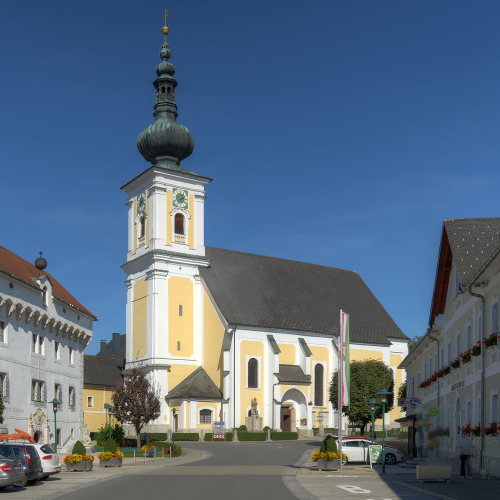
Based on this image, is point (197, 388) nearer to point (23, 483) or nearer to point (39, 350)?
point (39, 350)

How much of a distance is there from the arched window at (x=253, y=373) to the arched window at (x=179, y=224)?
13.8 m

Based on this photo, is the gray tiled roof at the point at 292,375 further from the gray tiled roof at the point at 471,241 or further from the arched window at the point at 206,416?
the gray tiled roof at the point at 471,241

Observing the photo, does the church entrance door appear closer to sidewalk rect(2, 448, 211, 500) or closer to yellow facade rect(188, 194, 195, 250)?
yellow facade rect(188, 194, 195, 250)

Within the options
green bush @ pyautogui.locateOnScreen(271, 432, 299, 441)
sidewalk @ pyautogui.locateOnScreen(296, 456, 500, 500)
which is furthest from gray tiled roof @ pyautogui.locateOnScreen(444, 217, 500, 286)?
green bush @ pyautogui.locateOnScreen(271, 432, 299, 441)

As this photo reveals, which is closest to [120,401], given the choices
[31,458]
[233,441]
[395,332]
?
[233,441]

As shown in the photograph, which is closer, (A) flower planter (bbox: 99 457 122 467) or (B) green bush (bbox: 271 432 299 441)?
(A) flower planter (bbox: 99 457 122 467)

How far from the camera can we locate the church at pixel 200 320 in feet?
237

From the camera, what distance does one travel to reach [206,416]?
7069cm

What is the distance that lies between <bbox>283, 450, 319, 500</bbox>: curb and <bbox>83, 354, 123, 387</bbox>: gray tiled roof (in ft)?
169

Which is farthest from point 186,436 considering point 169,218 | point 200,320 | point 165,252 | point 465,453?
point 465,453

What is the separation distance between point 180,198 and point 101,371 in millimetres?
22477

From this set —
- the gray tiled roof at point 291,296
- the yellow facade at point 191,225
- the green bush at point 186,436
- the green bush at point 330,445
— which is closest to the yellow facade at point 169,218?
the yellow facade at point 191,225

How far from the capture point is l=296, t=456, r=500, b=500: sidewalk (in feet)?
66.9

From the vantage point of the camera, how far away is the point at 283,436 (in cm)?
6794
